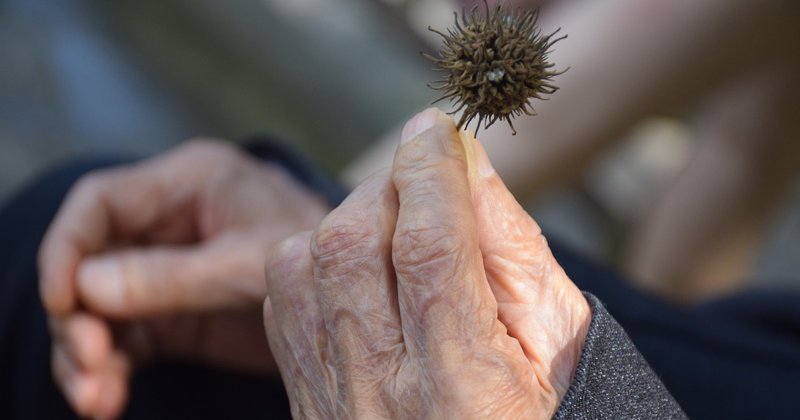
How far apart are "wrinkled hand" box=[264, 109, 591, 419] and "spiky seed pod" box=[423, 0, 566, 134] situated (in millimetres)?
40

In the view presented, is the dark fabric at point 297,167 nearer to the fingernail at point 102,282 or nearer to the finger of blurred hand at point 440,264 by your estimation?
the fingernail at point 102,282

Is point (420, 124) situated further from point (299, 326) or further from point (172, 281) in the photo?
point (172, 281)

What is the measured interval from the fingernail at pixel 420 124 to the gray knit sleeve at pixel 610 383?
7.6 inches

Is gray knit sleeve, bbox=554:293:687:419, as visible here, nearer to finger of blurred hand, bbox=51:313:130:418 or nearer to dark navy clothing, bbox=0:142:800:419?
dark navy clothing, bbox=0:142:800:419

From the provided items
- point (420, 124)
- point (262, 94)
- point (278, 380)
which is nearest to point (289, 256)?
point (420, 124)

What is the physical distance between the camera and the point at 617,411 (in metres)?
0.68

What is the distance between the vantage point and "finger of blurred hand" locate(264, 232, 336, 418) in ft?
2.52

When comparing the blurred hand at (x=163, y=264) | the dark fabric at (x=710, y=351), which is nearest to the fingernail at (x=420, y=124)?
the dark fabric at (x=710, y=351)

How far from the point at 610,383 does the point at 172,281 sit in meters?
0.71

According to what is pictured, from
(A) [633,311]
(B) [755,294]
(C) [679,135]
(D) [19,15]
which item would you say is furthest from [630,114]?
(D) [19,15]

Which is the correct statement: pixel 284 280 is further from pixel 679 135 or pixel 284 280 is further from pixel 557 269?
pixel 679 135

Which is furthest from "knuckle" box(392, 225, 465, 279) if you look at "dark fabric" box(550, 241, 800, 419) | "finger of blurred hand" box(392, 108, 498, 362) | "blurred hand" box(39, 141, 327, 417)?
"blurred hand" box(39, 141, 327, 417)

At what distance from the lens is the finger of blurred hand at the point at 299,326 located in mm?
770

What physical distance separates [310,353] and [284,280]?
0.07 metres
